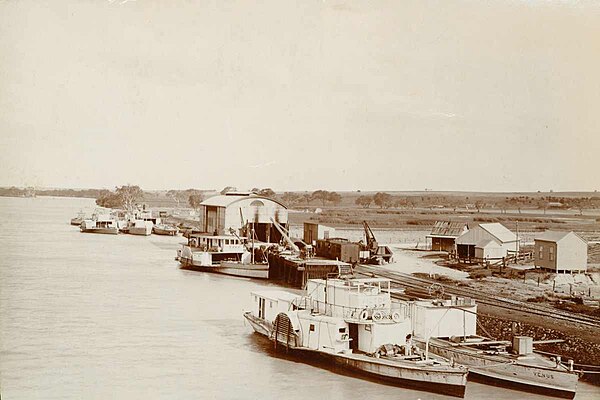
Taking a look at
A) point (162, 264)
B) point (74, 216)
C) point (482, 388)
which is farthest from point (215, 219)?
Answer: point (482, 388)

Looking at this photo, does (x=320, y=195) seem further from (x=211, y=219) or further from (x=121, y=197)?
(x=121, y=197)

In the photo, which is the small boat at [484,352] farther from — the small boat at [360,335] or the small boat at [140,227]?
the small boat at [140,227]

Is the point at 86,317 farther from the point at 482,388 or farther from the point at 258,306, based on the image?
the point at 482,388

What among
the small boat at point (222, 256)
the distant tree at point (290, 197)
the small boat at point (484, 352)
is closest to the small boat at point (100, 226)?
the small boat at point (222, 256)

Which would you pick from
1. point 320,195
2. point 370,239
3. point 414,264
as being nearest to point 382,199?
point 320,195

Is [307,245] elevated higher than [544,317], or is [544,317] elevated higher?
[307,245]

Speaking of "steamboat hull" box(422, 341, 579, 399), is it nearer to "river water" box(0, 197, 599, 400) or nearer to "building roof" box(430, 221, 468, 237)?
"river water" box(0, 197, 599, 400)
